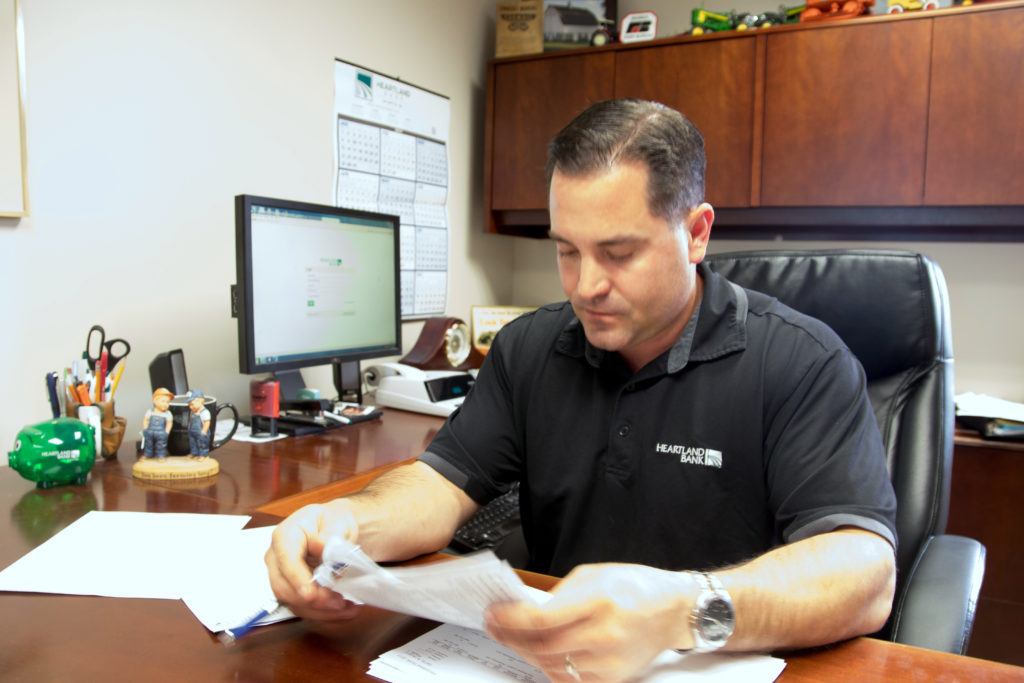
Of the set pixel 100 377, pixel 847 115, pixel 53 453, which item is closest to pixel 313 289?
pixel 100 377

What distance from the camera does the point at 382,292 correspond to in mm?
1921

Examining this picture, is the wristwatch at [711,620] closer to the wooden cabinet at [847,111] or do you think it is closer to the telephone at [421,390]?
the telephone at [421,390]

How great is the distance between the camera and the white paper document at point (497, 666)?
0.64m

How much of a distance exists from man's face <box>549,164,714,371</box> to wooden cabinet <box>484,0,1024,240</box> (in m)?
1.39

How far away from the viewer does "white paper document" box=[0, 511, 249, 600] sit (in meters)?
0.79

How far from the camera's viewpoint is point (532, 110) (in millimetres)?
2594

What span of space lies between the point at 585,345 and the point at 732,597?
0.53 meters

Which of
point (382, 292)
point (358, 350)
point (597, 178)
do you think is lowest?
point (358, 350)

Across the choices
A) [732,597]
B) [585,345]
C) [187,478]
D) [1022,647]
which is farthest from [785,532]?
[1022,647]

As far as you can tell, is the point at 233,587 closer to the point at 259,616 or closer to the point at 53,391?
the point at 259,616

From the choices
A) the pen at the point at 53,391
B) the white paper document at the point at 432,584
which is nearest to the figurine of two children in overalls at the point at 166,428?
the pen at the point at 53,391

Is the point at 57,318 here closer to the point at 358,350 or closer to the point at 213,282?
the point at 213,282

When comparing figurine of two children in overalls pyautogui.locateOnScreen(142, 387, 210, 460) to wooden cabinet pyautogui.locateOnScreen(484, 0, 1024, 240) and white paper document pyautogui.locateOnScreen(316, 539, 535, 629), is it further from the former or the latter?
wooden cabinet pyautogui.locateOnScreen(484, 0, 1024, 240)

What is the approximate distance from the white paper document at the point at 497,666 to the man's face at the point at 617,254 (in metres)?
0.44
